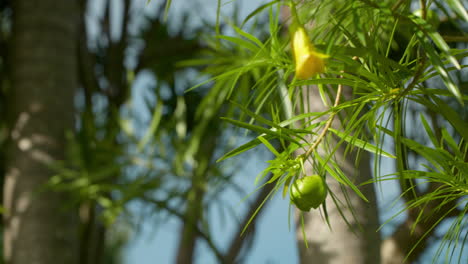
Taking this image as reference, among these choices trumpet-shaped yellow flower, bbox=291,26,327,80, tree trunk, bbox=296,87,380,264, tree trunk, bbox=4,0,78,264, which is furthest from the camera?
tree trunk, bbox=4,0,78,264

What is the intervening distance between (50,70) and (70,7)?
0.12 metres

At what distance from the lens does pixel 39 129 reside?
2.59 ft

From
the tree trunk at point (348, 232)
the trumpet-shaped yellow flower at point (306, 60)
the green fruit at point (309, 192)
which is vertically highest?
the trumpet-shaped yellow flower at point (306, 60)

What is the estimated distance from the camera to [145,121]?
3.61 feet

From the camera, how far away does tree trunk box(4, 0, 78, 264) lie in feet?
2.47

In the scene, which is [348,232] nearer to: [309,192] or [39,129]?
[309,192]

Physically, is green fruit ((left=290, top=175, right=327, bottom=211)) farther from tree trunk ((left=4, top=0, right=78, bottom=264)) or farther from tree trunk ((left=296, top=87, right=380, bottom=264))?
tree trunk ((left=4, top=0, right=78, bottom=264))

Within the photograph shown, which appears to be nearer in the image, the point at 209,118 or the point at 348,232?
the point at 348,232

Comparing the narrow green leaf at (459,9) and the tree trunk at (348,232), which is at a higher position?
the narrow green leaf at (459,9)

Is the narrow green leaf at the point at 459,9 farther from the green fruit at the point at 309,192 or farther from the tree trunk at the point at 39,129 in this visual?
the tree trunk at the point at 39,129

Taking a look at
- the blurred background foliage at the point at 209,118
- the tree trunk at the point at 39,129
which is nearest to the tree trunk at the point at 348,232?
the blurred background foliage at the point at 209,118

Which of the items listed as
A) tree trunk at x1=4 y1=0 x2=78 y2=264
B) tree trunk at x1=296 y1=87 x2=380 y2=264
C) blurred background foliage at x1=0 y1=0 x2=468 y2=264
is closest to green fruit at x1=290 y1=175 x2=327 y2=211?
blurred background foliage at x1=0 y1=0 x2=468 y2=264

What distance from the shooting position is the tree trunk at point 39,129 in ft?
2.47

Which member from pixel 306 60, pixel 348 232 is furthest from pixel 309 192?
pixel 348 232
